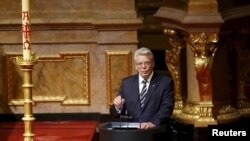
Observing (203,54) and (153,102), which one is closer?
(153,102)

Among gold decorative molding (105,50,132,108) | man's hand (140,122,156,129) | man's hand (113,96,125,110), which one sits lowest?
man's hand (140,122,156,129)

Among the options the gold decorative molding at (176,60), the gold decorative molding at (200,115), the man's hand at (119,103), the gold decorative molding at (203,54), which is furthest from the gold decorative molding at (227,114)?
the man's hand at (119,103)

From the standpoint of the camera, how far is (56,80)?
8.20 m

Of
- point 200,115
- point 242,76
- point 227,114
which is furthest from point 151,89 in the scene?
point 242,76

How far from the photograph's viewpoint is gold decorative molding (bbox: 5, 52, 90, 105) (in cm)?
815

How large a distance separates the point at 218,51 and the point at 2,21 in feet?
8.07

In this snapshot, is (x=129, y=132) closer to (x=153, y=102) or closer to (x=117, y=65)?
(x=153, y=102)

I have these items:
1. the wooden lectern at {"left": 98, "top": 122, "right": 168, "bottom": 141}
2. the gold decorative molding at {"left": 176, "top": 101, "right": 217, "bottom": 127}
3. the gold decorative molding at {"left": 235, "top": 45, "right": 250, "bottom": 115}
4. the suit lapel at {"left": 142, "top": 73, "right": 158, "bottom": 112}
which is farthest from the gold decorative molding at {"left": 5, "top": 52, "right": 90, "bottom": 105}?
the wooden lectern at {"left": 98, "top": 122, "right": 168, "bottom": 141}

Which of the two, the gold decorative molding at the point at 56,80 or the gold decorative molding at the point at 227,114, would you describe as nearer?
the gold decorative molding at the point at 227,114

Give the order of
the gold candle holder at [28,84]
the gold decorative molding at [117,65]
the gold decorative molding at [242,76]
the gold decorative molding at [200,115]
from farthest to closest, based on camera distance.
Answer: the gold decorative molding at [117,65]
the gold decorative molding at [242,76]
the gold decorative molding at [200,115]
the gold candle holder at [28,84]

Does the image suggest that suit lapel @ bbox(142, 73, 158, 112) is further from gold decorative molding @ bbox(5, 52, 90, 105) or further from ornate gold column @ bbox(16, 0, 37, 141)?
gold decorative molding @ bbox(5, 52, 90, 105)

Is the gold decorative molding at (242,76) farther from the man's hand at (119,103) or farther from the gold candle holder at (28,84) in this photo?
the gold candle holder at (28,84)

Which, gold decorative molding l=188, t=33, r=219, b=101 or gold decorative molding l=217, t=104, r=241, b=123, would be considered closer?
gold decorative molding l=188, t=33, r=219, b=101

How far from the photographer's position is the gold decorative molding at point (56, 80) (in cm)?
815
